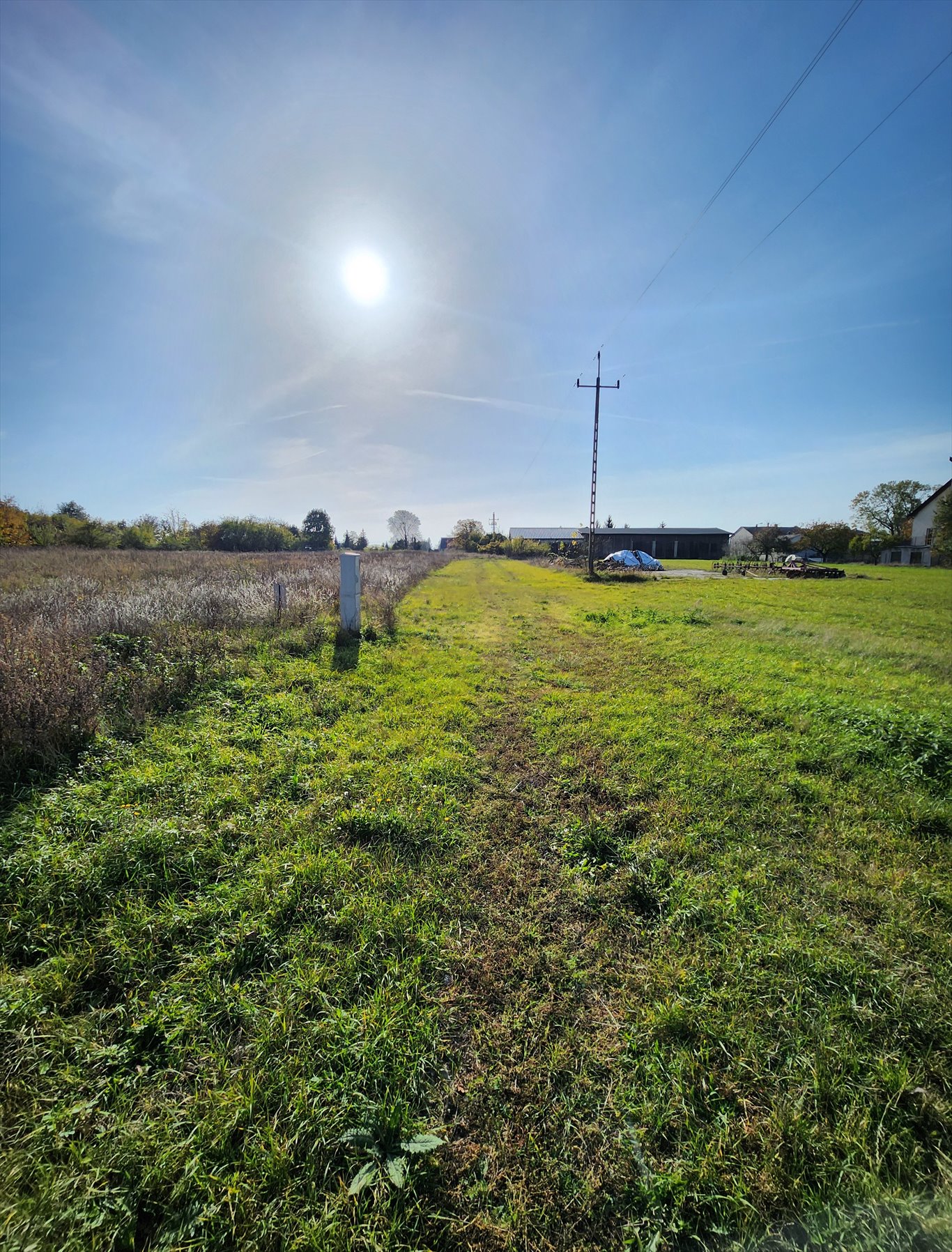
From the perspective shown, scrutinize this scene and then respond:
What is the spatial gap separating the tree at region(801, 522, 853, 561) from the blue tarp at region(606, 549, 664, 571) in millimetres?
38122

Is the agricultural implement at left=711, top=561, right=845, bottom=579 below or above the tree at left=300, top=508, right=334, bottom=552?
below

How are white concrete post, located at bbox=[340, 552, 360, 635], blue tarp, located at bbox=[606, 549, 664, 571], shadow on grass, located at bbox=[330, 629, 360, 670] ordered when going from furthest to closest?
blue tarp, located at bbox=[606, 549, 664, 571], white concrete post, located at bbox=[340, 552, 360, 635], shadow on grass, located at bbox=[330, 629, 360, 670]

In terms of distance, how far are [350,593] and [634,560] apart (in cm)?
3397

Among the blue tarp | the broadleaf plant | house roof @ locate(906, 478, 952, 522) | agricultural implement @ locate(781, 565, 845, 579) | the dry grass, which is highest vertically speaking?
house roof @ locate(906, 478, 952, 522)

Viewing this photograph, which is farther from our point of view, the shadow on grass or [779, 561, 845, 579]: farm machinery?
[779, 561, 845, 579]: farm machinery

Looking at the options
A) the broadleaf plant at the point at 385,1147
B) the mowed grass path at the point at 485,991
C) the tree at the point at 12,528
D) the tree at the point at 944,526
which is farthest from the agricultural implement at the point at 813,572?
the tree at the point at 12,528

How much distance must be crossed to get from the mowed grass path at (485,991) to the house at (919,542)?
224 ft

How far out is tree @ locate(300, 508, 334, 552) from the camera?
73.1 metres

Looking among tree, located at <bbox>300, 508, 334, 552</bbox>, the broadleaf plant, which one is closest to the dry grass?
the broadleaf plant

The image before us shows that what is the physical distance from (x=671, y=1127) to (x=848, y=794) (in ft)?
11.7

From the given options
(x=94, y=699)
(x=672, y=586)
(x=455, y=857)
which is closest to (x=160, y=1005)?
(x=455, y=857)

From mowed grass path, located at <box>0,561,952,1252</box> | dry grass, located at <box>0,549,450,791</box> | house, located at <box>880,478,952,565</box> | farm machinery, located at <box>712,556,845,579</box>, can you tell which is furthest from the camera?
house, located at <box>880,478,952,565</box>

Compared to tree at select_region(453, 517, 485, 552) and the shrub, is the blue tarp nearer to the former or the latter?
the shrub

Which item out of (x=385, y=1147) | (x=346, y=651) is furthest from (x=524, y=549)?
(x=385, y=1147)
